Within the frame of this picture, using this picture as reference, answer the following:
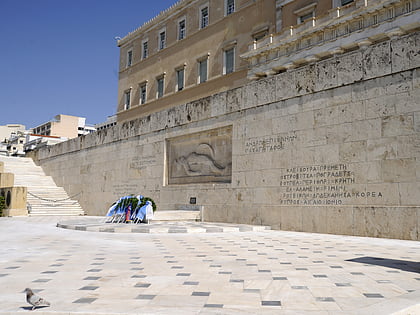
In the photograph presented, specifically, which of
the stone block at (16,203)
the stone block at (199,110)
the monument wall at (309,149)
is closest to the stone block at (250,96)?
the monument wall at (309,149)

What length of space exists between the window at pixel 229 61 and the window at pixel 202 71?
87.6 inches

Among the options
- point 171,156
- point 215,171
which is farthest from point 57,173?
point 215,171

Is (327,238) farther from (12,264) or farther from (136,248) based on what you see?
(12,264)

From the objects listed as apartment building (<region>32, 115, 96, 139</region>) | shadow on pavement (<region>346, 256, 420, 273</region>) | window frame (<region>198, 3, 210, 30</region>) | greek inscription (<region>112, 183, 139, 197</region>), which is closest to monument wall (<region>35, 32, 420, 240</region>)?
greek inscription (<region>112, 183, 139, 197</region>)

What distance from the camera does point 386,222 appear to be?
948 cm

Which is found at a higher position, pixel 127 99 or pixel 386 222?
pixel 127 99

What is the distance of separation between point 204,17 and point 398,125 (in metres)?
25.3

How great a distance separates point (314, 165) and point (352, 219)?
75.9 inches

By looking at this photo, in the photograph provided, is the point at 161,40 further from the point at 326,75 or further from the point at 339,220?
the point at 339,220

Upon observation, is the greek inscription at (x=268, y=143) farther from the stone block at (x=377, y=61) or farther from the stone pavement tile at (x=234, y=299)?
the stone pavement tile at (x=234, y=299)

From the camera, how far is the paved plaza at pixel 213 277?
12.1 ft

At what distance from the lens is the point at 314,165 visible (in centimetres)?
1130

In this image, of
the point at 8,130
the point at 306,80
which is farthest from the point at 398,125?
the point at 8,130

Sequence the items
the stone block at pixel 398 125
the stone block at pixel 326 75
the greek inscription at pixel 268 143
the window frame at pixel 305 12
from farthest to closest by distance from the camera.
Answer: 1. the window frame at pixel 305 12
2. the greek inscription at pixel 268 143
3. the stone block at pixel 326 75
4. the stone block at pixel 398 125
